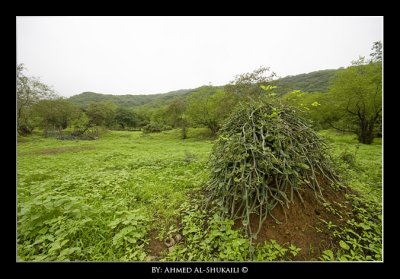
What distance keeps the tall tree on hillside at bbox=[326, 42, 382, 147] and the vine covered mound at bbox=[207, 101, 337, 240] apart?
579 inches

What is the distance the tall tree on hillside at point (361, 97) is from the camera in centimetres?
1333

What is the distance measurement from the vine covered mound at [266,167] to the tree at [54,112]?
101 feet

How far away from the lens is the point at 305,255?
221 cm

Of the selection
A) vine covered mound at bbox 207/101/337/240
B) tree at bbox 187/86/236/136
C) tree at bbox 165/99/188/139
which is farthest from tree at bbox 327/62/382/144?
tree at bbox 165/99/188/139

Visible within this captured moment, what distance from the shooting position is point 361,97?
45.1ft

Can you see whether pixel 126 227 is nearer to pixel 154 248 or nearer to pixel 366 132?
pixel 154 248

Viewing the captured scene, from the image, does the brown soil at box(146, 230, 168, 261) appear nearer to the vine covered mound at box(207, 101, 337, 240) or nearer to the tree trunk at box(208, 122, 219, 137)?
the vine covered mound at box(207, 101, 337, 240)

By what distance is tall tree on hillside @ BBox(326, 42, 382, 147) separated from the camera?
13328 mm

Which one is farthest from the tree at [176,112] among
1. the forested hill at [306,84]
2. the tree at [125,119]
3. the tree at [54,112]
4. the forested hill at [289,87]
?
the tree at [125,119]

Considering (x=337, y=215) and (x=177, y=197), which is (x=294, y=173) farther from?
(x=177, y=197)

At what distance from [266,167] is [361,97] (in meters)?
16.3

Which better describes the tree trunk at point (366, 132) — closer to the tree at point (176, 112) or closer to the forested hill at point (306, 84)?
the forested hill at point (306, 84)
